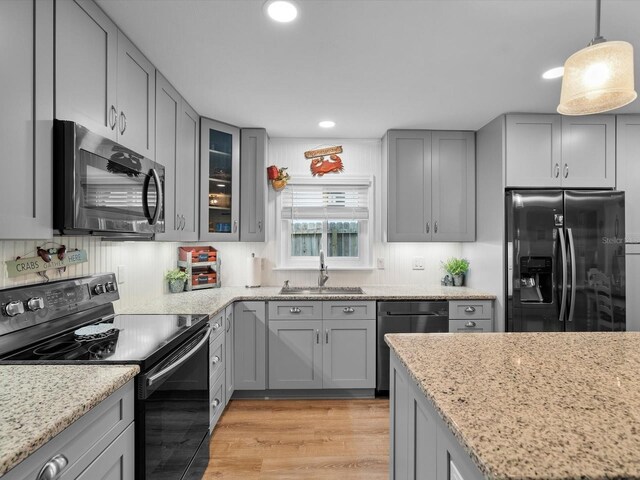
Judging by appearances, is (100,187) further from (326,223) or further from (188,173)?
(326,223)

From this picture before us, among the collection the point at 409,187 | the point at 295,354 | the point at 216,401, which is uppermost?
the point at 409,187

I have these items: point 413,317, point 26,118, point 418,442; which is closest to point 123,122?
point 26,118

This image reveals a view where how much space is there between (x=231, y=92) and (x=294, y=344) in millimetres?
1981

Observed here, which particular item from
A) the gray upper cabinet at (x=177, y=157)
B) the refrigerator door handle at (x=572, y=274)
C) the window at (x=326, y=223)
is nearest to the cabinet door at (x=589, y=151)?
the refrigerator door handle at (x=572, y=274)

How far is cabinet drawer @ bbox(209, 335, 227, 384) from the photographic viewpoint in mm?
2281

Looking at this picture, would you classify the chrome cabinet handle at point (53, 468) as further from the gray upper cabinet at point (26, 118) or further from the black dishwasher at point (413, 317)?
the black dishwasher at point (413, 317)

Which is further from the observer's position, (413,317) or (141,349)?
(413,317)

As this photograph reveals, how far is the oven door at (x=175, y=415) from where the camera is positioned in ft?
4.22

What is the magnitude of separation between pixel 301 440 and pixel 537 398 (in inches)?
72.2

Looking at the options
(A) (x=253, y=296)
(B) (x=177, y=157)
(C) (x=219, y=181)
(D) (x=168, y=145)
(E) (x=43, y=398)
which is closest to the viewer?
(E) (x=43, y=398)

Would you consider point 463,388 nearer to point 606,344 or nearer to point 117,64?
point 606,344

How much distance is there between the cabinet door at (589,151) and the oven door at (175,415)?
A: 2954 millimetres

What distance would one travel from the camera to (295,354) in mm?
2934

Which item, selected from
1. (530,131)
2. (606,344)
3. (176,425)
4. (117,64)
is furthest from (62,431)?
(530,131)
